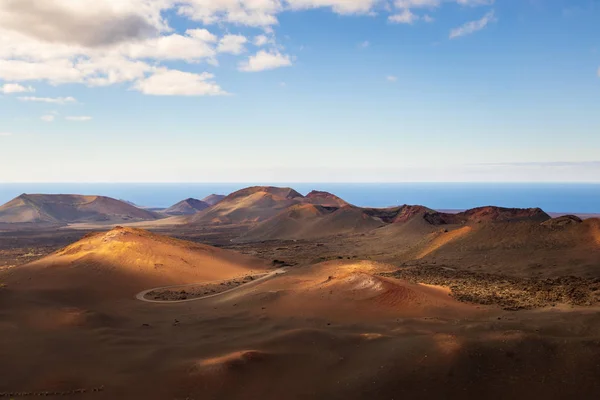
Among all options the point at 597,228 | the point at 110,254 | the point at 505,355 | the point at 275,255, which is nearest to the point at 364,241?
the point at 275,255

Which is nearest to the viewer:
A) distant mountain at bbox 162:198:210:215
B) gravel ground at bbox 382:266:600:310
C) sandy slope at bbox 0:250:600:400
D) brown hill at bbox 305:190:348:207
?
sandy slope at bbox 0:250:600:400

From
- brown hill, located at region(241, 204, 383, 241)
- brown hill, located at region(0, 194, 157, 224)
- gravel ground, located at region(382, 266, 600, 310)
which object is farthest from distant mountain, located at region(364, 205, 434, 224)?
brown hill, located at region(0, 194, 157, 224)

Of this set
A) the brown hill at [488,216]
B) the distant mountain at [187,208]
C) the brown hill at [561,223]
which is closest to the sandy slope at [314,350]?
the brown hill at [561,223]

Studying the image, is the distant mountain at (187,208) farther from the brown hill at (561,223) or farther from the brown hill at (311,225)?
the brown hill at (561,223)

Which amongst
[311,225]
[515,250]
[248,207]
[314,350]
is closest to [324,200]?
[248,207]

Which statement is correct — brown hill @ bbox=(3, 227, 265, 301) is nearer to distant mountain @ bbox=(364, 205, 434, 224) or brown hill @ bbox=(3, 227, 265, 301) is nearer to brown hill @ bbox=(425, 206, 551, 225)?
brown hill @ bbox=(425, 206, 551, 225)

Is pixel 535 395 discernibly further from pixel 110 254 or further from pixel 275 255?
pixel 275 255

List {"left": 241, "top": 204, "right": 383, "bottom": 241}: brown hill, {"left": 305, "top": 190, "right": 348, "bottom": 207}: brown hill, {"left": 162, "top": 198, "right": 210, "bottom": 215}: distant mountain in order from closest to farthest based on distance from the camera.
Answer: {"left": 241, "top": 204, "right": 383, "bottom": 241}: brown hill < {"left": 305, "top": 190, "right": 348, "bottom": 207}: brown hill < {"left": 162, "top": 198, "right": 210, "bottom": 215}: distant mountain

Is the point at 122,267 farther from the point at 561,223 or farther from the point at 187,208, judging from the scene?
the point at 187,208
